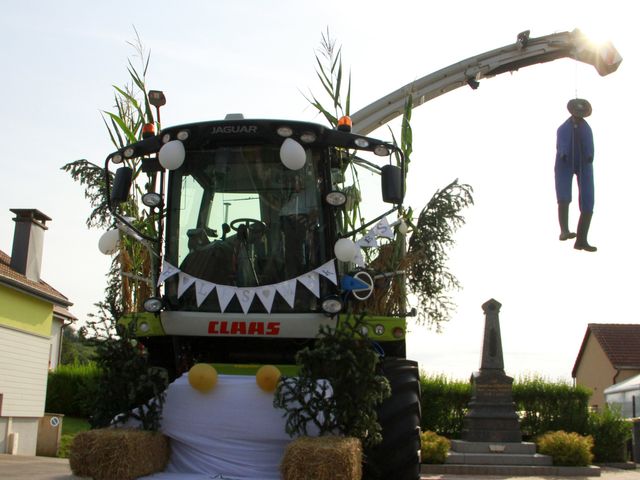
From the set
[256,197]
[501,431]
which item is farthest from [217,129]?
[501,431]

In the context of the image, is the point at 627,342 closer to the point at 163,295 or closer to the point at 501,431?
the point at 501,431

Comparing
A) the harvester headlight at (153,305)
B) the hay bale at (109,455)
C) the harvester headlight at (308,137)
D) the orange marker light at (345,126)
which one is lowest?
the hay bale at (109,455)

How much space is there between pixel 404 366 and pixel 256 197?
1.76m

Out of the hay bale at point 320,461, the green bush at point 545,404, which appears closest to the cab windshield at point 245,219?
the hay bale at point 320,461

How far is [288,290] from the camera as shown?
6.30 metres

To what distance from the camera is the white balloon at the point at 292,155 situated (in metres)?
6.23

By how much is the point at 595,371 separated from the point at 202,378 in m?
41.9

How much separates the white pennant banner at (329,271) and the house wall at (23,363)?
52.0 ft

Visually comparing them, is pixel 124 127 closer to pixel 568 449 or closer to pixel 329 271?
pixel 329 271

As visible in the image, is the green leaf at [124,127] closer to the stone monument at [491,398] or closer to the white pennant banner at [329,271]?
the white pennant banner at [329,271]

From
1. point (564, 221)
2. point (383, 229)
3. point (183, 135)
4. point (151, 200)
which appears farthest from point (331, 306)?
point (564, 221)

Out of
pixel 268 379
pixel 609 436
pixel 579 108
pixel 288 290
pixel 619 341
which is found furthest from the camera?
pixel 619 341

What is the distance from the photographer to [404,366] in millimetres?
6289

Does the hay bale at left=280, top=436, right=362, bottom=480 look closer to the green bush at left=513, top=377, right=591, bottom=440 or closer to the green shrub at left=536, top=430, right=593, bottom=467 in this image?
the green shrub at left=536, top=430, right=593, bottom=467
